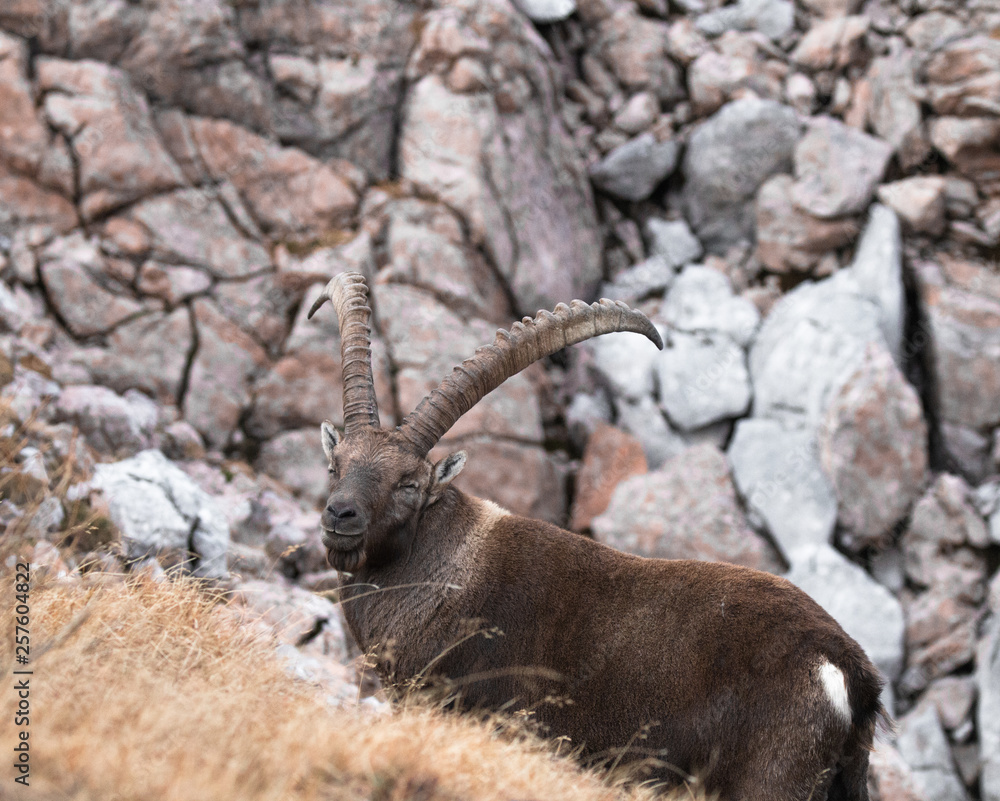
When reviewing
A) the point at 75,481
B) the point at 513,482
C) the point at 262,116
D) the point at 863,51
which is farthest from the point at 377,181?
the point at 863,51

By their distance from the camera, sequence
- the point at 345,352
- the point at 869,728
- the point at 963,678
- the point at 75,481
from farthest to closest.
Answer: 1. the point at 963,678
2. the point at 75,481
3. the point at 345,352
4. the point at 869,728

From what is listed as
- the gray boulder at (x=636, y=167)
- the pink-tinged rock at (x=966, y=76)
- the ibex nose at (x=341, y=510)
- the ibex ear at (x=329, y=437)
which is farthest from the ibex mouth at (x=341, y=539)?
the pink-tinged rock at (x=966, y=76)

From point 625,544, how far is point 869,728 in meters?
11.2

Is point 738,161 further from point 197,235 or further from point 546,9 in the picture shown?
point 197,235

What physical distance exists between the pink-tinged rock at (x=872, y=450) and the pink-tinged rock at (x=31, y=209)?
16152 millimetres

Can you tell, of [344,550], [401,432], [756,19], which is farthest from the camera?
[756,19]

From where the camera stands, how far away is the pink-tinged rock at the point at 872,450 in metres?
17.5

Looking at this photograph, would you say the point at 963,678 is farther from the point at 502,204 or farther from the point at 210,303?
the point at 210,303

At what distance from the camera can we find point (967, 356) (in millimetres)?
19156

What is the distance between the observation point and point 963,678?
16172 mm

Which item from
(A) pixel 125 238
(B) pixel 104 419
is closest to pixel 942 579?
(B) pixel 104 419

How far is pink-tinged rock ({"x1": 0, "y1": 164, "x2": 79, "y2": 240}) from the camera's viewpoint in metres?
16.1

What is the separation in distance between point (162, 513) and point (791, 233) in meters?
17.2

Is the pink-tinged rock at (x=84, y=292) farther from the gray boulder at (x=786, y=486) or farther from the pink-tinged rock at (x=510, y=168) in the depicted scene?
the gray boulder at (x=786, y=486)
